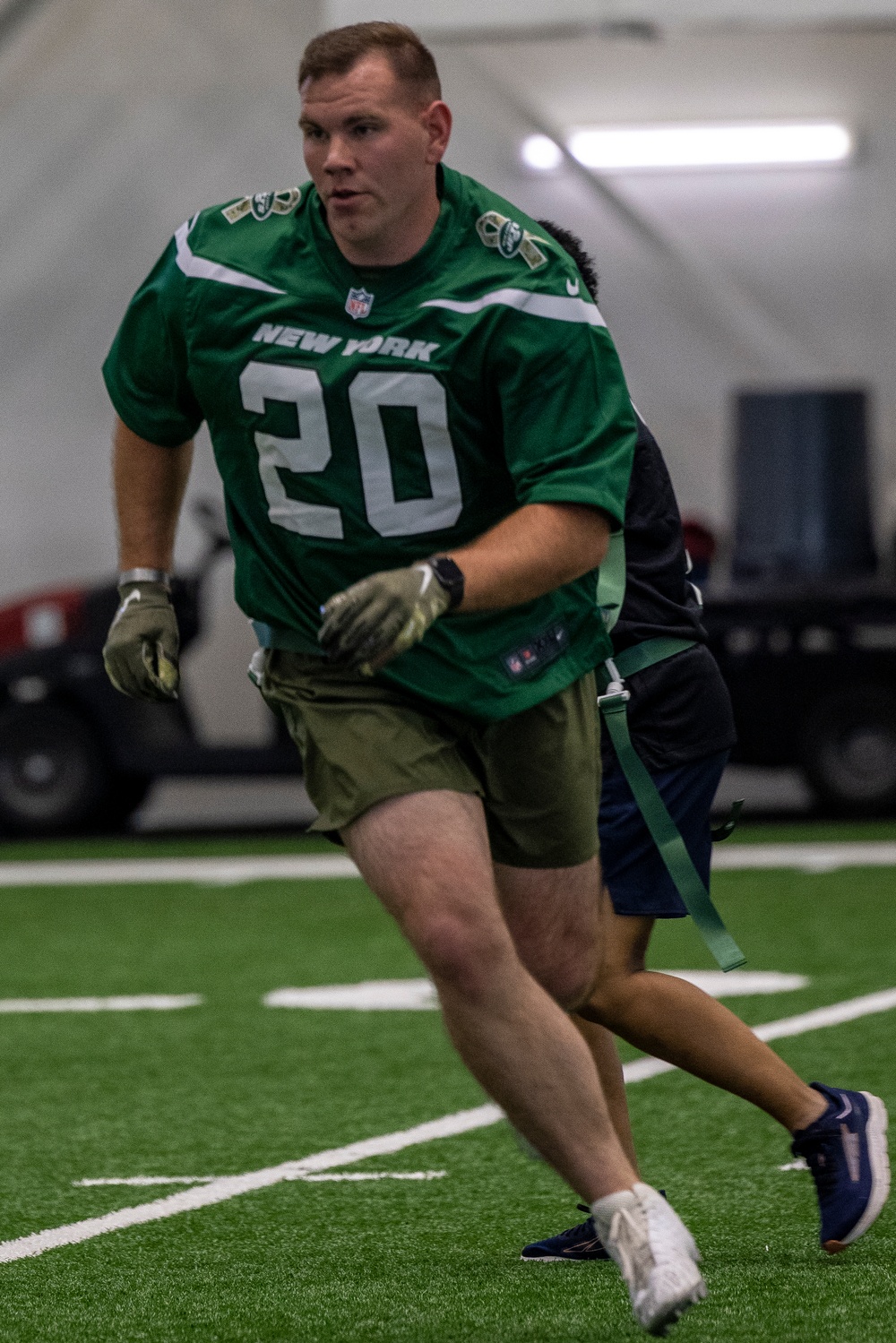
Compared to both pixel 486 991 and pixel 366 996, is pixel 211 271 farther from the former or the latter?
pixel 366 996

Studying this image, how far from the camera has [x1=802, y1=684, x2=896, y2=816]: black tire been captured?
39.6 feet

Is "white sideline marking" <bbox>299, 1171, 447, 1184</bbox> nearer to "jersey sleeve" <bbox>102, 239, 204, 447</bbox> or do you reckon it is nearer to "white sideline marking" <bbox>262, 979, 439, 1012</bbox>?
"jersey sleeve" <bbox>102, 239, 204, 447</bbox>

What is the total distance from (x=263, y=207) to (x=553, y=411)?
2.00 feet

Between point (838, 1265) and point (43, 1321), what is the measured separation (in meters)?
1.28

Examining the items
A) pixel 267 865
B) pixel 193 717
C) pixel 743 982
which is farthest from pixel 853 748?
pixel 743 982

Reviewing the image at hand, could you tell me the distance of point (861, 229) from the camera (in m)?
13.8

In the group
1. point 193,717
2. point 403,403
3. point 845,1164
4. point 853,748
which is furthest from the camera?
point 193,717

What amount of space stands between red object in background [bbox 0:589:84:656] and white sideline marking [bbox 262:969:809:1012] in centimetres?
530

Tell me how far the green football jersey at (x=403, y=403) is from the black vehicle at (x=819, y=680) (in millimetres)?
8248

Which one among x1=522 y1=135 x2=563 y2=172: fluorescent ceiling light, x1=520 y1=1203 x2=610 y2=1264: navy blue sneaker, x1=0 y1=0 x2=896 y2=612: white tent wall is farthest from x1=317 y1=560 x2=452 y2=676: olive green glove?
x1=522 y1=135 x2=563 y2=172: fluorescent ceiling light

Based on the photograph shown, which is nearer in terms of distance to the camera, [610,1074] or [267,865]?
[610,1074]

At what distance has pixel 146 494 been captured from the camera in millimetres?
3768

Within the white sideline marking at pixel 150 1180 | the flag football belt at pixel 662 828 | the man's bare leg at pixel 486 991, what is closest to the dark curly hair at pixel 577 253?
the flag football belt at pixel 662 828

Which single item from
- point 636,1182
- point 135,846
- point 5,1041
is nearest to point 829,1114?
point 636,1182
